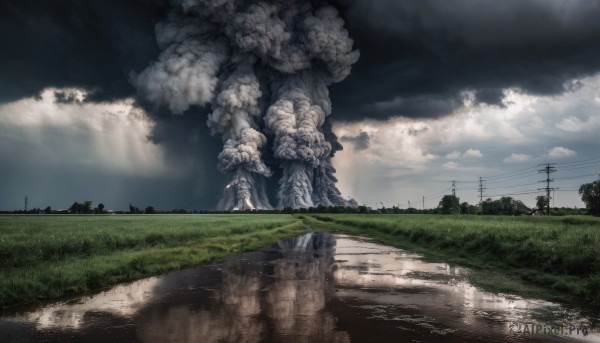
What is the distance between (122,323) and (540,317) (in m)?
9.87

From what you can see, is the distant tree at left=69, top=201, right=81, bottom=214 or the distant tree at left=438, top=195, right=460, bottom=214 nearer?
the distant tree at left=438, top=195, right=460, bottom=214

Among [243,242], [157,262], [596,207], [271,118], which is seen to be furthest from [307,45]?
[157,262]

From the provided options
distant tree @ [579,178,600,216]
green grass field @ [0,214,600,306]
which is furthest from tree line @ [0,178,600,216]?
green grass field @ [0,214,600,306]

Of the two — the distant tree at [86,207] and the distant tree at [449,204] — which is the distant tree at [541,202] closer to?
the distant tree at [449,204]

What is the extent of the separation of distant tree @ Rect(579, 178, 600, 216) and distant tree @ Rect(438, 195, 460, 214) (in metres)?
40.5

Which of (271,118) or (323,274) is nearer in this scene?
(323,274)

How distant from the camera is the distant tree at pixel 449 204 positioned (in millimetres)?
109969

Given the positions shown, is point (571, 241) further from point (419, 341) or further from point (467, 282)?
point (419, 341)

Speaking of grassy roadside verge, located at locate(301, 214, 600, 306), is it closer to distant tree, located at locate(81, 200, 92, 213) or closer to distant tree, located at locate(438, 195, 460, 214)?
distant tree, located at locate(438, 195, 460, 214)

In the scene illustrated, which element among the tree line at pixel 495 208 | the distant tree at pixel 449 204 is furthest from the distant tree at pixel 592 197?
the distant tree at pixel 449 204

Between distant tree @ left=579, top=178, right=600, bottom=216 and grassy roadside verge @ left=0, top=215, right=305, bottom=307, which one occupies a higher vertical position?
distant tree @ left=579, top=178, right=600, bottom=216

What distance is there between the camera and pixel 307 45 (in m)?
131

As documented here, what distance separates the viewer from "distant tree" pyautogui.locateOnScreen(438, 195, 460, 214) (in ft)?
361

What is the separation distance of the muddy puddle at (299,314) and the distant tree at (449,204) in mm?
99518
